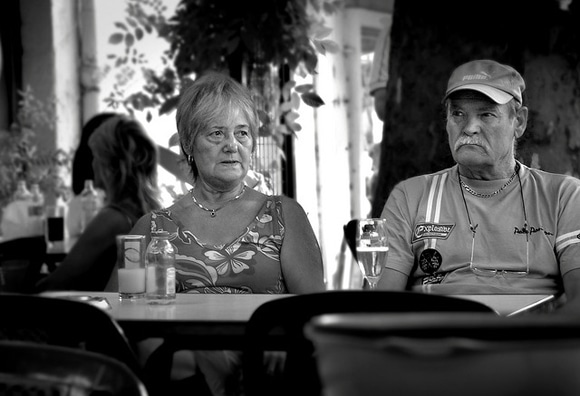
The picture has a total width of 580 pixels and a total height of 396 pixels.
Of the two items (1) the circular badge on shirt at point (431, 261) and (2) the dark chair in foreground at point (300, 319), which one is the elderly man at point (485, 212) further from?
(2) the dark chair in foreground at point (300, 319)

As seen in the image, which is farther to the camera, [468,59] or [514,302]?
[468,59]

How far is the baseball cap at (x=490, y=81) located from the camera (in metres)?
2.87

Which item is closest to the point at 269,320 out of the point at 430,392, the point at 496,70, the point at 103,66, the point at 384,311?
the point at 384,311

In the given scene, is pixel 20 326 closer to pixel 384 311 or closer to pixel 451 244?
pixel 384 311

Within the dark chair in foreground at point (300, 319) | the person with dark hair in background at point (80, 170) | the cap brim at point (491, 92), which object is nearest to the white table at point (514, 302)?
the dark chair in foreground at point (300, 319)

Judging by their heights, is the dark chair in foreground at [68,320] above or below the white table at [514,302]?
above

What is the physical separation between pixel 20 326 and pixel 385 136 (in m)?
2.43

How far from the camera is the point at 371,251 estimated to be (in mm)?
2418

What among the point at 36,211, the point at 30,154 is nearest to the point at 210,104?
A: the point at 36,211

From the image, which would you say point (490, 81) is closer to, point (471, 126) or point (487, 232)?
point (471, 126)

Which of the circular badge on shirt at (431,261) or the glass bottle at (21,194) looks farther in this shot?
the glass bottle at (21,194)

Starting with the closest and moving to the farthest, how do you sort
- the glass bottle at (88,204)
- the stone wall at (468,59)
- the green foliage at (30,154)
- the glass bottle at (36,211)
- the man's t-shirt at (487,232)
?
the man's t-shirt at (487,232), the stone wall at (468,59), the glass bottle at (88,204), the glass bottle at (36,211), the green foliage at (30,154)

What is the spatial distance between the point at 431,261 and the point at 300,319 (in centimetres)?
130

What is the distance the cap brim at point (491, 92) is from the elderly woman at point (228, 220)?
2.10ft
